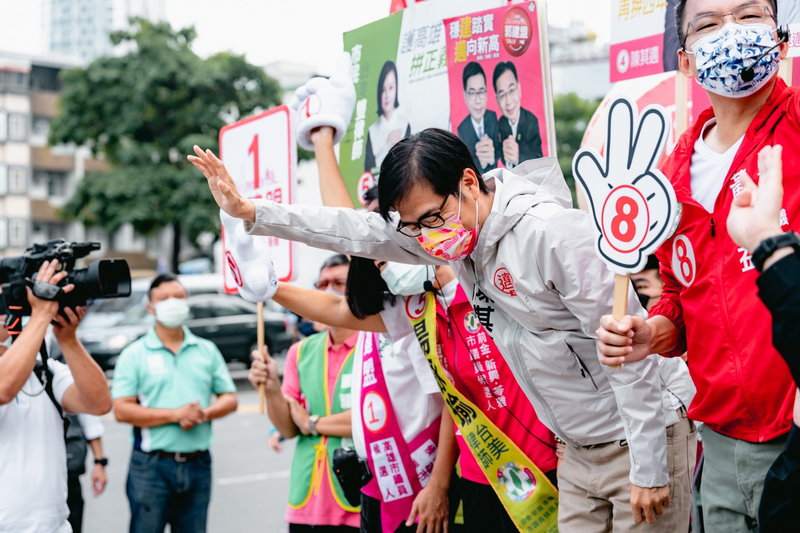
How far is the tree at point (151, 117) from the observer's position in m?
18.3

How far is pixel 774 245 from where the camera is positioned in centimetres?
126

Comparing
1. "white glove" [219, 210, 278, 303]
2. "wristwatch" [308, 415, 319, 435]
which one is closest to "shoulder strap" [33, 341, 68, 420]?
"white glove" [219, 210, 278, 303]

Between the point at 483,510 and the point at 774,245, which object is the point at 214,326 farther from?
the point at 774,245

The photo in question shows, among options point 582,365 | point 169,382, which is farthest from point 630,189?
point 169,382

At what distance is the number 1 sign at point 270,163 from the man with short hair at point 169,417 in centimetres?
124

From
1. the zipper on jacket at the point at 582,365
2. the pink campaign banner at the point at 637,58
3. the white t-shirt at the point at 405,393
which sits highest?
the pink campaign banner at the point at 637,58

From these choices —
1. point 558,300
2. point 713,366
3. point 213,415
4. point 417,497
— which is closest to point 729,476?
point 713,366

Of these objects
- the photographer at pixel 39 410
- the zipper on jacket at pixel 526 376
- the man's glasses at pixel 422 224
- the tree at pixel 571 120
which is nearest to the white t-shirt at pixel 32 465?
the photographer at pixel 39 410

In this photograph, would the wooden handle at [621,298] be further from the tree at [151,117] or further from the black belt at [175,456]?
the tree at [151,117]

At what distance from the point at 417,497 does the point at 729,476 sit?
4.49ft

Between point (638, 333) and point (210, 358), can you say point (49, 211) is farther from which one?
point (638, 333)

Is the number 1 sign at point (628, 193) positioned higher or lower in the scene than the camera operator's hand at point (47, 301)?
higher

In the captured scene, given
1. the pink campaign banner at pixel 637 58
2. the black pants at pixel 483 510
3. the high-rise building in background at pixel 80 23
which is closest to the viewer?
the black pants at pixel 483 510

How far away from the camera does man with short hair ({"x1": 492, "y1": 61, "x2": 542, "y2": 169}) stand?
290 centimetres
